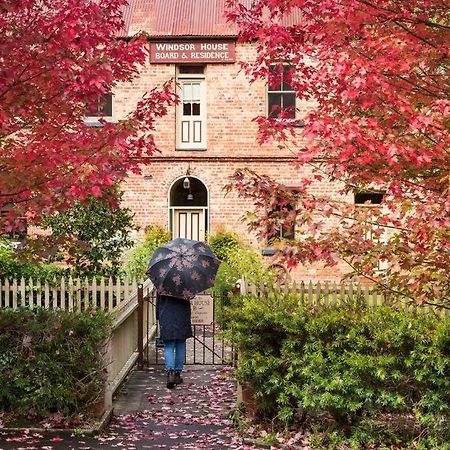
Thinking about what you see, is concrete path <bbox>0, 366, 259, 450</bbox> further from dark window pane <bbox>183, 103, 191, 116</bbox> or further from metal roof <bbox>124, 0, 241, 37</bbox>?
metal roof <bbox>124, 0, 241, 37</bbox>

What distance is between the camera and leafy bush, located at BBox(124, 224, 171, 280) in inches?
691

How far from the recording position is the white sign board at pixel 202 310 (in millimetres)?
11672

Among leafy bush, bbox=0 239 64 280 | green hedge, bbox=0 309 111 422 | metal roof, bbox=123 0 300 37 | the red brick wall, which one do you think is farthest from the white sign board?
metal roof, bbox=123 0 300 37

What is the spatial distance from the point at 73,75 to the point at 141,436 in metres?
3.73

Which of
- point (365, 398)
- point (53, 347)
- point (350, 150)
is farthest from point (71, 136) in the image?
point (365, 398)

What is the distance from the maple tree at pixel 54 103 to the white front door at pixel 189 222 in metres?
15.0

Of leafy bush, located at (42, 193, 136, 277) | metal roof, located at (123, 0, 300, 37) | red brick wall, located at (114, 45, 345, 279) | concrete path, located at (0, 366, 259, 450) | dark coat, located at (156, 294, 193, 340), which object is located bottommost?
concrete path, located at (0, 366, 259, 450)

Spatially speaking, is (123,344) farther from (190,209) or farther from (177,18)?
(177,18)

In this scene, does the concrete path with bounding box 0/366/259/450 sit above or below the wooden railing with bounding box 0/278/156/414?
below

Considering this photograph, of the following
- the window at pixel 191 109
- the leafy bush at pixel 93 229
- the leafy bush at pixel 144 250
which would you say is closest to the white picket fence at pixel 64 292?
the leafy bush at pixel 93 229

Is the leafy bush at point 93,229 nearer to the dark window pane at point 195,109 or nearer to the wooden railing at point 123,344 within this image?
the wooden railing at point 123,344

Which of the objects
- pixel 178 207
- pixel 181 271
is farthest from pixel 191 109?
pixel 181 271

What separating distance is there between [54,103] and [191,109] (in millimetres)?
15524

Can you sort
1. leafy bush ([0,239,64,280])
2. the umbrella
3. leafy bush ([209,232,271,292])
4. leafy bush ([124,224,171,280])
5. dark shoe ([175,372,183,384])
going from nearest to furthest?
the umbrella → dark shoe ([175,372,183,384]) → leafy bush ([0,239,64,280]) → leafy bush ([209,232,271,292]) → leafy bush ([124,224,171,280])
